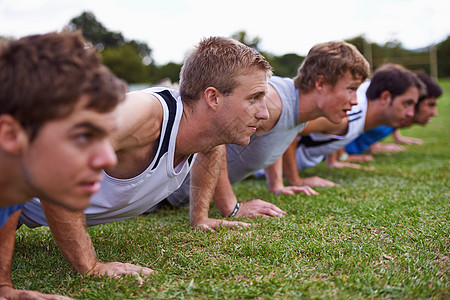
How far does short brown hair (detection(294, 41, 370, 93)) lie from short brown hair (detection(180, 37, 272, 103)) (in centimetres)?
194

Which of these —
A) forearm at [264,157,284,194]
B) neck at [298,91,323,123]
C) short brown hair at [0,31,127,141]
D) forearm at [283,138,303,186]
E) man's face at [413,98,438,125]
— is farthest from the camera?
man's face at [413,98,438,125]

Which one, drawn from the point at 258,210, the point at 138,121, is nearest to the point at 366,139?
the point at 258,210

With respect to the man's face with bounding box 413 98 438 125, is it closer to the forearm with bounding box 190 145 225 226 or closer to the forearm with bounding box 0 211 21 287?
the forearm with bounding box 190 145 225 226

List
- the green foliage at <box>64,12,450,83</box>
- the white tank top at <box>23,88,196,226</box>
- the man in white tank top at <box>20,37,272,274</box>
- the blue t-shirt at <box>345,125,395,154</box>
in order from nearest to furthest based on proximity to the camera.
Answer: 1. the man in white tank top at <box>20,37,272,274</box>
2. the white tank top at <box>23,88,196,226</box>
3. the blue t-shirt at <box>345,125,395,154</box>
4. the green foliage at <box>64,12,450,83</box>

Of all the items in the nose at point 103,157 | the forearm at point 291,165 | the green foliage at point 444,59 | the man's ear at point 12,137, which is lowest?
the green foliage at point 444,59

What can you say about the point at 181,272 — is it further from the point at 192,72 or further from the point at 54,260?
the point at 192,72

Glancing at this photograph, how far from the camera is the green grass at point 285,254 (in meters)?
2.32

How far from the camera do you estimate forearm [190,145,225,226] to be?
372cm

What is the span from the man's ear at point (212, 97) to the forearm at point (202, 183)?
0.74 metres

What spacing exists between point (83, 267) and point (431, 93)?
24.9 ft

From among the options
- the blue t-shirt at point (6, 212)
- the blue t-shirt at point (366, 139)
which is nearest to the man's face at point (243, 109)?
the blue t-shirt at point (6, 212)

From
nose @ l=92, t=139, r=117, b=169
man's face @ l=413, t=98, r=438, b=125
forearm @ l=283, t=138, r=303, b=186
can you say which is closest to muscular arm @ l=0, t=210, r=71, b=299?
nose @ l=92, t=139, r=117, b=169

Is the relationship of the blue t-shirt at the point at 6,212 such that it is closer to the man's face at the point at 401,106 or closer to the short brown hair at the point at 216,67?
the short brown hair at the point at 216,67

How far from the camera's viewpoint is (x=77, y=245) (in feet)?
8.59
